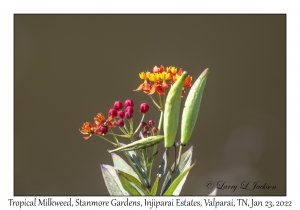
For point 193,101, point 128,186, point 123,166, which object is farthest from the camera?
point 123,166

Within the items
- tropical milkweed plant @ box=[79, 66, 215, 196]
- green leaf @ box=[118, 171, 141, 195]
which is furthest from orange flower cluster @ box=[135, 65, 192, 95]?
green leaf @ box=[118, 171, 141, 195]

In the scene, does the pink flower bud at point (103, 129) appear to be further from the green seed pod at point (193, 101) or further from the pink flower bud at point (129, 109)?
the green seed pod at point (193, 101)

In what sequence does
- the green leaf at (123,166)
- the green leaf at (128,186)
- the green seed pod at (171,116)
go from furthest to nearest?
the green leaf at (123,166)
the green leaf at (128,186)
the green seed pod at (171,116)

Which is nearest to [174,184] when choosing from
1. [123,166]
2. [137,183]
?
[137,183]

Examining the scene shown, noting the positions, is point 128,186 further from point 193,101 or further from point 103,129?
point 193,101

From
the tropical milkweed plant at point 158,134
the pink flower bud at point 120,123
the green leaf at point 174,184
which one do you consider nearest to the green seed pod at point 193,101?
the tropical milkweed plant at point 158,134

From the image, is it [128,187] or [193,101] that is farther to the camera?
[128,187]

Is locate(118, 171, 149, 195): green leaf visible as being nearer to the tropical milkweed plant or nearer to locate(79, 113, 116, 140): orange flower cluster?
the tropical milkweed plant
